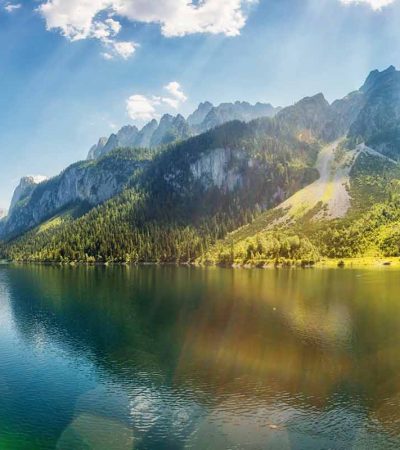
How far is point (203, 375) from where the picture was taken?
206ft

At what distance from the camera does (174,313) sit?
108 m

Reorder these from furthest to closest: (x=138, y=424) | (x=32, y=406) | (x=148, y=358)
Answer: (x=148, y=358) → (x=32, y=406) → (x=138, y=424)

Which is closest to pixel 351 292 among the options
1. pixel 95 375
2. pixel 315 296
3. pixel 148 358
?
pixel 315 296

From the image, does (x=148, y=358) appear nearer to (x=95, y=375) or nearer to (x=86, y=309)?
(x=95, y=375)

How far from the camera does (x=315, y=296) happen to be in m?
130

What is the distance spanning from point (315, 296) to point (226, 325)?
47594 millimetres

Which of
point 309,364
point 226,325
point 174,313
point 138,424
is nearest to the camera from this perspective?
point 138,424

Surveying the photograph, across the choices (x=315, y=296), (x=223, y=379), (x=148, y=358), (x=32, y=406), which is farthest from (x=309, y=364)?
(x=315, y=296)

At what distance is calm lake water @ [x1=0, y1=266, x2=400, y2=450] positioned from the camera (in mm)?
45312

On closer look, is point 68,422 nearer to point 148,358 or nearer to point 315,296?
point 148,358

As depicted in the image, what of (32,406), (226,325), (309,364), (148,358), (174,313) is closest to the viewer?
(32,406)

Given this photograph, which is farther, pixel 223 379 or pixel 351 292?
pixel 351 292

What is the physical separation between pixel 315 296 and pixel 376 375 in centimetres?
6949

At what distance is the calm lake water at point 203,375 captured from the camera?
4531cm
